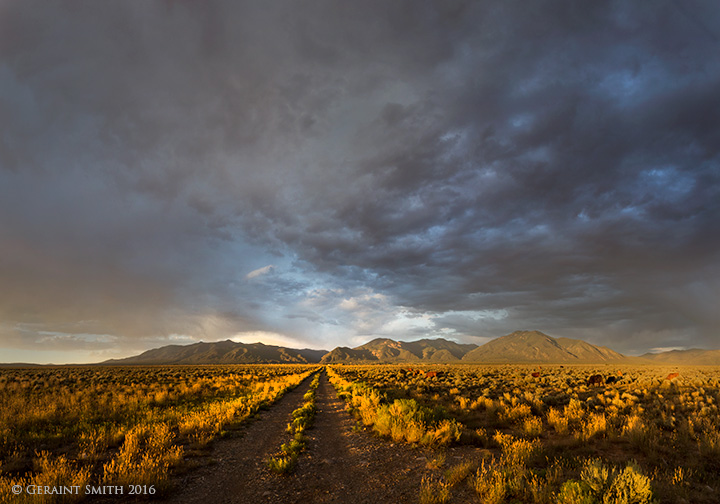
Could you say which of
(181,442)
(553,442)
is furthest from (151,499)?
(553,442)

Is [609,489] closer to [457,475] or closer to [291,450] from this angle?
[457,475]

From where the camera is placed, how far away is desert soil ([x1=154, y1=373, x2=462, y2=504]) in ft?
22.8

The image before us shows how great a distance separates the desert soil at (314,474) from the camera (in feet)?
22.8

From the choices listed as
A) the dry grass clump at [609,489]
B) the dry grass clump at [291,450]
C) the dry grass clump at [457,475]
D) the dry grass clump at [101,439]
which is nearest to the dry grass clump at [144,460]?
the dry grass clump at [101,439]

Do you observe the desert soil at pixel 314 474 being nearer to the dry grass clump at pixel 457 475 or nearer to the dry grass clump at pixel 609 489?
the dry grass clump at pixel 457 475

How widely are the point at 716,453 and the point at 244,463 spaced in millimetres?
13838

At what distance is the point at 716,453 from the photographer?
28.4 feet

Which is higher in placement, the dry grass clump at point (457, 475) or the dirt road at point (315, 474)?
the dry grass clump at point (457, 475)

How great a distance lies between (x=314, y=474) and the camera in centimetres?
830

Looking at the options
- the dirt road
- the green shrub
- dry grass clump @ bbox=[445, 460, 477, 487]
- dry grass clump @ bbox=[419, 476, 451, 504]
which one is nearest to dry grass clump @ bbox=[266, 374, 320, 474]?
the dirt road

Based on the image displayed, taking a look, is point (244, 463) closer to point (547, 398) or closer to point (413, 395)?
point (413, 395)

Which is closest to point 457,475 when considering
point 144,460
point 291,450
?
point 291,450

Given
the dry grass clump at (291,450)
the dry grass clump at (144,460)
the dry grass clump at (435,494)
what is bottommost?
the dry grass clump at (291,450)

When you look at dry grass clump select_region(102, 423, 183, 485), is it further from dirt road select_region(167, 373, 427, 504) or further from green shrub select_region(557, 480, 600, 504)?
green shrub select_region(557, 480, 600, 504)
